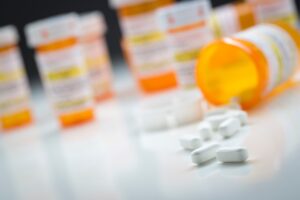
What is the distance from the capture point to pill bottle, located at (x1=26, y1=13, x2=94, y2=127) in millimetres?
1597

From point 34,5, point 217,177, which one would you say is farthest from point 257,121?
point 34,5

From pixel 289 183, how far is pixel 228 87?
0.60 metres

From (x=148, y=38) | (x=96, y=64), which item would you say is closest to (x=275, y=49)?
(x=148, y=38)

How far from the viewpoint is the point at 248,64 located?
144 cm

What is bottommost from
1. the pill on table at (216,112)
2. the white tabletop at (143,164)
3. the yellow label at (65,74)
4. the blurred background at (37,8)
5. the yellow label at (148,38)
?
the white tabletop at (143,164)

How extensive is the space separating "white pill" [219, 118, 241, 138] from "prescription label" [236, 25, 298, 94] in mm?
203

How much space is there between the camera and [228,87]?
1434 mm

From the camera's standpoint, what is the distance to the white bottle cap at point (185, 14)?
5.03ft

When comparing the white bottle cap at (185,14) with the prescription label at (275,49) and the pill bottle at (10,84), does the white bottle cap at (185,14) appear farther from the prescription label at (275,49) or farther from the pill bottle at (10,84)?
the pill bottle at (10,84)

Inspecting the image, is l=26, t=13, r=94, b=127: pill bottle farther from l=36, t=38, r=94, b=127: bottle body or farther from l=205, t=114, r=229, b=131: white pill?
l=205, t=114, r=229, b=131: white pill

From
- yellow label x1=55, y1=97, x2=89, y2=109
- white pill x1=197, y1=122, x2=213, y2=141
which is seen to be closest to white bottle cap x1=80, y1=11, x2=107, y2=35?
yellow label x1=55, y1=97, x2=89, y2=109

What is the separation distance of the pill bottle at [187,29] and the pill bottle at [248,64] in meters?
0.14

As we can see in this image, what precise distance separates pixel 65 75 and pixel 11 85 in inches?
10.1

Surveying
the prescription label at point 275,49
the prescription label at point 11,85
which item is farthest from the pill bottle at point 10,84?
the prescription label at point 275,49
